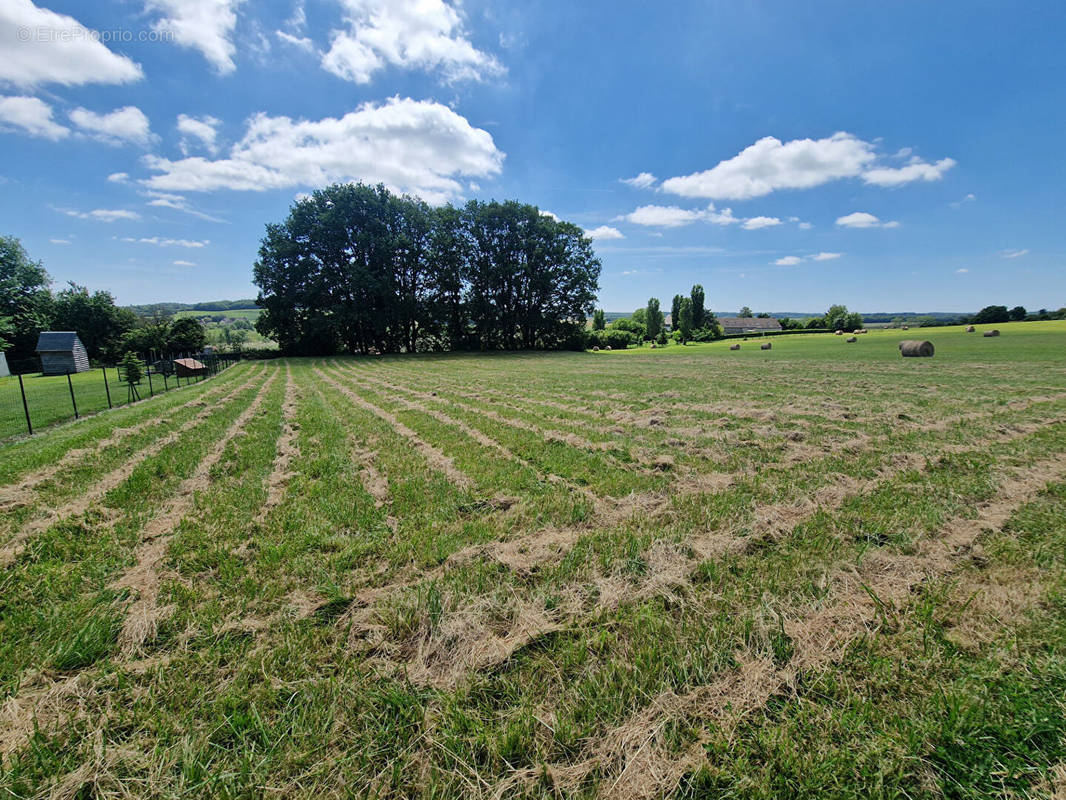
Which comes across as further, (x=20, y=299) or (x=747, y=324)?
(x=747, y=324)

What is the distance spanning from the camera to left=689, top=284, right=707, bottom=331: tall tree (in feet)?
209

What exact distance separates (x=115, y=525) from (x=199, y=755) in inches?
142

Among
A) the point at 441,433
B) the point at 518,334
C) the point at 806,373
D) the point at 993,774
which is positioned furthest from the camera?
the point at 518,334

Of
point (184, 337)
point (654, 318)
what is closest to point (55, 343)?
point (184, 337)

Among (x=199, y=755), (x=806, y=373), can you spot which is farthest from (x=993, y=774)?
(x=806, y=373)

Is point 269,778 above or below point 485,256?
below

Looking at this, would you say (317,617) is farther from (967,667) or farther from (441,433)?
(441,433)

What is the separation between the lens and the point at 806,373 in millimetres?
16844

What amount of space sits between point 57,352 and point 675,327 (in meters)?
80.7

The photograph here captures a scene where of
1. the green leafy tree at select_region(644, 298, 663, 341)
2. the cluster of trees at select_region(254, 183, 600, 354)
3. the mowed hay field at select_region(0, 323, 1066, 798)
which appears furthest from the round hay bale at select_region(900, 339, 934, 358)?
the green leafy tree at select_region(644, 298, 663, 341)

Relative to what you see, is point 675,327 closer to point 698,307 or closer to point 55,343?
point 698,307

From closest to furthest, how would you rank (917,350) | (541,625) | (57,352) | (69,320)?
(541,625) → (917,350) → (57,352) → (69,320)

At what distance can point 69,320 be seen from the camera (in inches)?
1822

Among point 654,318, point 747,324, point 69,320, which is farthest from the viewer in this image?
point 747,324
